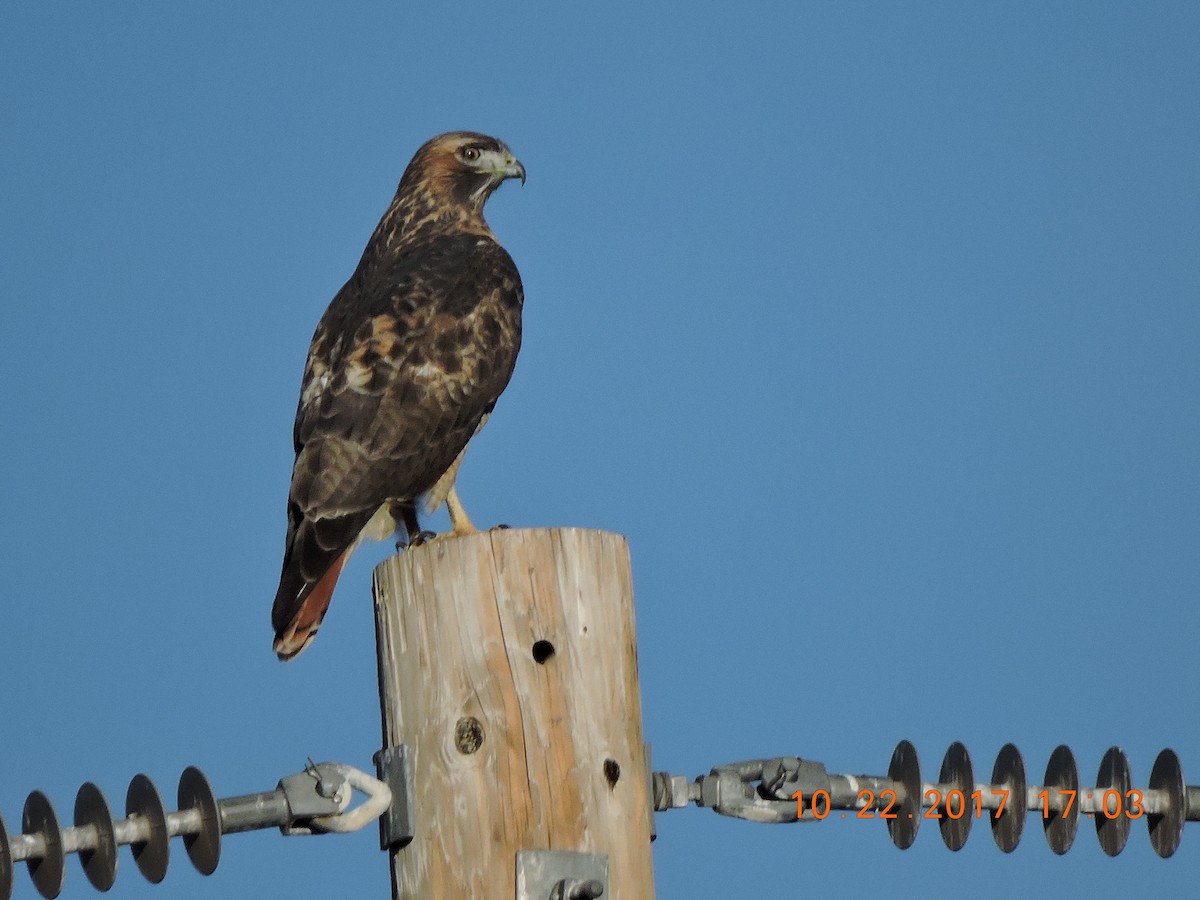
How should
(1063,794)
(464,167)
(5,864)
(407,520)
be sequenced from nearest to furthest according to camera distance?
(5,864)
(1063,794)
(407,520)
(464,167)

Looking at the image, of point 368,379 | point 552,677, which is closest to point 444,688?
point 552,677

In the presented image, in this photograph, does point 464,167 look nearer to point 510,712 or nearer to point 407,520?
point 407,520

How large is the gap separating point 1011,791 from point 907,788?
316 mm

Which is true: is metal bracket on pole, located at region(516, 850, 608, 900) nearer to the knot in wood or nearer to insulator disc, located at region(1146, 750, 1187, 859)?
the knot in wood

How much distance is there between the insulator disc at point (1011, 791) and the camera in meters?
4.60

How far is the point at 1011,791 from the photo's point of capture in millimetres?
4617

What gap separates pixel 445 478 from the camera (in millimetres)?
7461

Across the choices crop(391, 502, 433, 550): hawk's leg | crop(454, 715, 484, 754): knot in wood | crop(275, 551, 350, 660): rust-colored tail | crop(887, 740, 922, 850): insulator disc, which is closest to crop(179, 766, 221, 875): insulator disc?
crop(454, 715, 484, 754): knot in wood

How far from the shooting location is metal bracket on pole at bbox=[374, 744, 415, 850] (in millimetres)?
3926

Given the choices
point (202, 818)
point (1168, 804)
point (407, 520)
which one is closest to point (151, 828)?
point (202, 818)

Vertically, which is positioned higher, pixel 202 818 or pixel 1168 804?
pixel 202 818

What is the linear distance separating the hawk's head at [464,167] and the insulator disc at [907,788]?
5.03m
